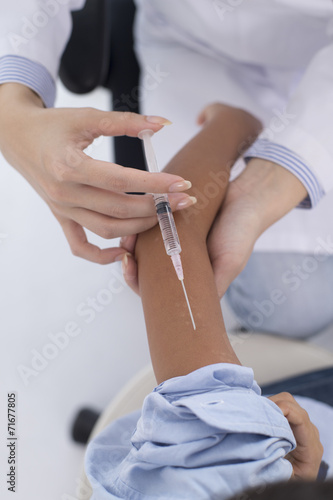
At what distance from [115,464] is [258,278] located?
0.65m

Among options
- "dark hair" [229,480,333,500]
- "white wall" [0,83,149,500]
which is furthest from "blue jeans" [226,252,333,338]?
"dark hair" [229,480,333,500]

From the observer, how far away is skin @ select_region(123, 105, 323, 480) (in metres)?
0.64

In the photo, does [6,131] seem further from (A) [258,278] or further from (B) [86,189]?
(A) [258,278]

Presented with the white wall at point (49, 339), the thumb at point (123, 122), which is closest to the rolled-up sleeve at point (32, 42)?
the thumb at point (123, 122)

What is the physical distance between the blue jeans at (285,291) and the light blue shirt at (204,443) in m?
0.61

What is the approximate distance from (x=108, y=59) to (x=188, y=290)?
32.3 inches

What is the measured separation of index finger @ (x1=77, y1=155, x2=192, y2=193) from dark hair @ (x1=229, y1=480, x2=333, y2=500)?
1.33 feet

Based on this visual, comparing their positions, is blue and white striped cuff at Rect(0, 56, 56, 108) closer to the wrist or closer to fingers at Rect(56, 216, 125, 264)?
the wrist

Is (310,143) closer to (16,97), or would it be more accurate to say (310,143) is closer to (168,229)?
(168,229)

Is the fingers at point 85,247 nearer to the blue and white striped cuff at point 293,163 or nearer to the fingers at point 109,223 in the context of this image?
the fingers at point 109,223

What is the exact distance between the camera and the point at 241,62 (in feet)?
3.98

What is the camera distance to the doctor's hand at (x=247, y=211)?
2.71ft

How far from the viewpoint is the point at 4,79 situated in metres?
0.91

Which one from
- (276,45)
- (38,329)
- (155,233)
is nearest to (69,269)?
(38,329)
